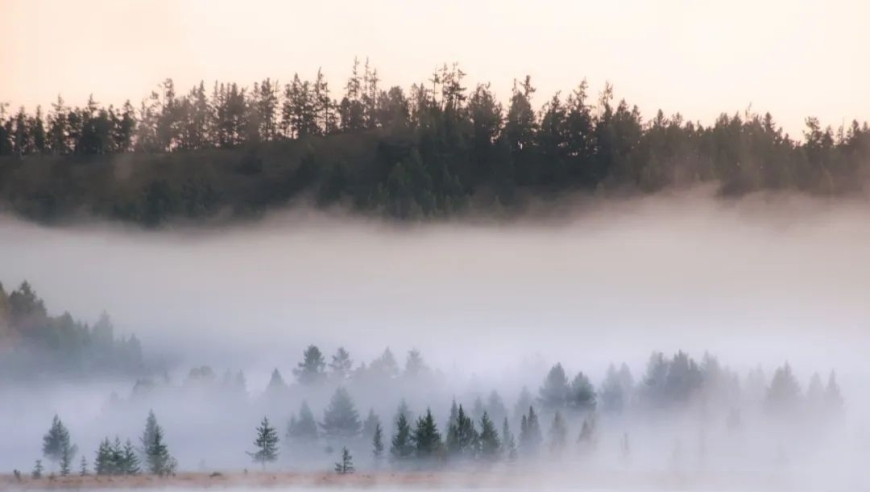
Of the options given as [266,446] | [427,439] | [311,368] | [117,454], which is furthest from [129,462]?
[427,439]

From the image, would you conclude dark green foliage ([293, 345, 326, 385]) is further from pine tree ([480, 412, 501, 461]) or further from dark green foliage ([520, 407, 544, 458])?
dark green foliage ([520, 407, 544, 458])

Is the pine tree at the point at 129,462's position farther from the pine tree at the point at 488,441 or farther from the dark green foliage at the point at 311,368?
the pine tree at the point at 488,441

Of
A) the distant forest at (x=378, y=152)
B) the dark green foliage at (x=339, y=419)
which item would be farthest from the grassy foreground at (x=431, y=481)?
the distant forest at (x=378, y=152)

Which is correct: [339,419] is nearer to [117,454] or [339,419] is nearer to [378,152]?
[117,454]

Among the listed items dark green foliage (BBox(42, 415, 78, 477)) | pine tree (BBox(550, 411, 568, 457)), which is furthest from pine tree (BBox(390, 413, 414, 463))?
dark green foliage (BBox(42, 415, 78, 477))

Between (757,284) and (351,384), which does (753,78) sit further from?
(351,384)

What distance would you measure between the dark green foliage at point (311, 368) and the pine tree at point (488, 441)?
0.59 m

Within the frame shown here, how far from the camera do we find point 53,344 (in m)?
4.69

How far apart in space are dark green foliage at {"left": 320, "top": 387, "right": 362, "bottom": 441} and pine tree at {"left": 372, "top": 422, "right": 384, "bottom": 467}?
67mm

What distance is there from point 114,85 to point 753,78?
2289 millimetres

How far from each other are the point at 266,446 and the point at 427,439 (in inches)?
22.2

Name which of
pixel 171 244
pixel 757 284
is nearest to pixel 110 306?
pixel 171 244

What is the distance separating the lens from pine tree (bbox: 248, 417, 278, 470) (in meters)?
4.65

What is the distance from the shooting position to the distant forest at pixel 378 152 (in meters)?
4.70
